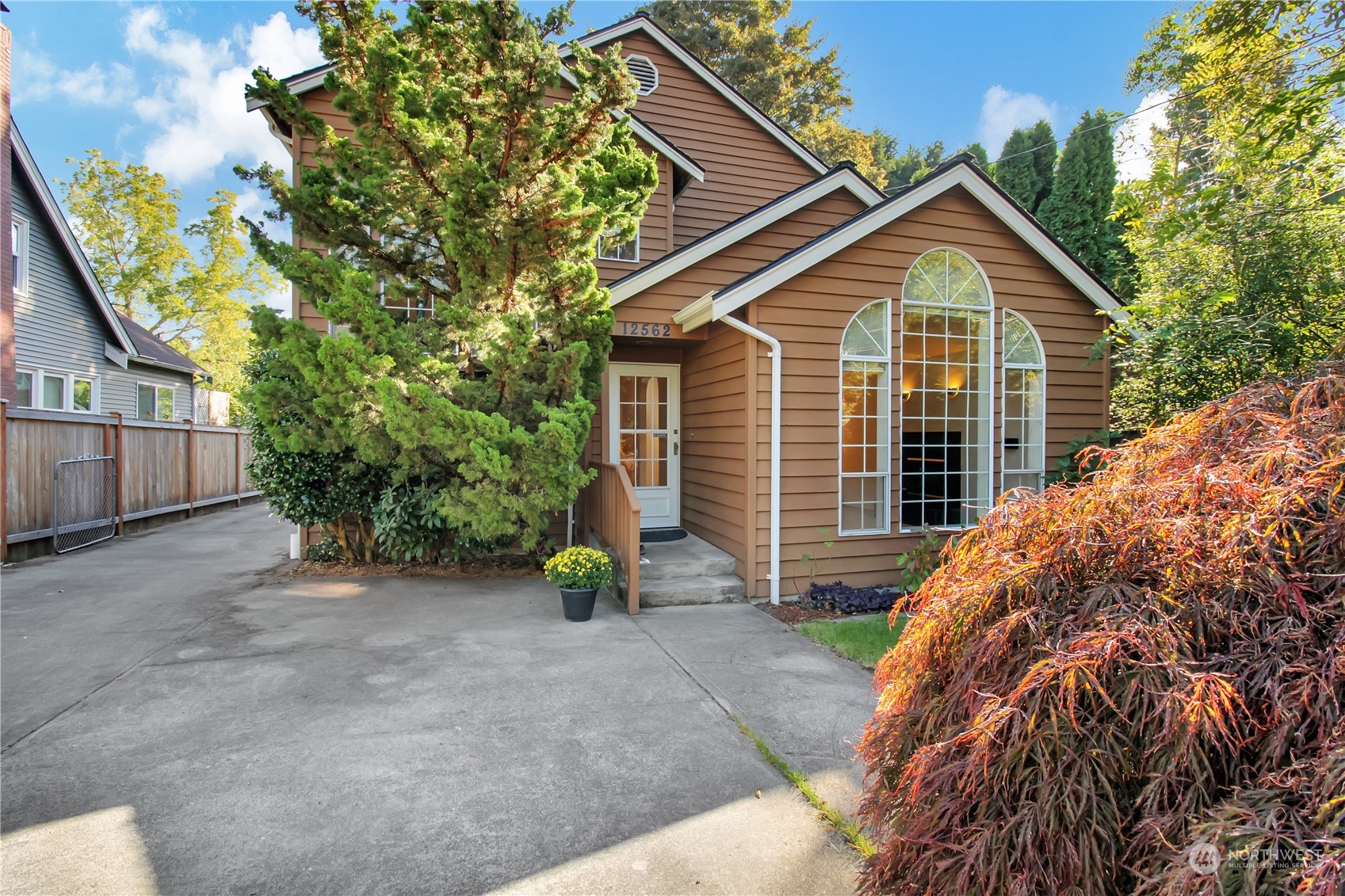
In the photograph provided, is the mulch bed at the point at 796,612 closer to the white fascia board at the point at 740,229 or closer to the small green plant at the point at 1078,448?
the small green plant at the point at 1078,448

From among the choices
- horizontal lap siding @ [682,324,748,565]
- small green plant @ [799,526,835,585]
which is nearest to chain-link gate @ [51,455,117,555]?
horizontal lap siding @ [682,324,748,565]

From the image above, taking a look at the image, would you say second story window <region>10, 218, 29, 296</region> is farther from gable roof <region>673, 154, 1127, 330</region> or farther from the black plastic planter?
the black plastic planter

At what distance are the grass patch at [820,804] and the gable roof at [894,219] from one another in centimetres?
407

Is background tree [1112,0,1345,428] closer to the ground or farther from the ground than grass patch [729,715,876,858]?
→ farther from the ground

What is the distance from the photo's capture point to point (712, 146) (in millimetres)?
11117

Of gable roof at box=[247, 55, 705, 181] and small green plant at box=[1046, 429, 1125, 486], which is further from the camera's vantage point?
gable roof at box=[247, 55, 705, 181]

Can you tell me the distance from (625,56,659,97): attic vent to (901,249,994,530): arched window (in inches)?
249

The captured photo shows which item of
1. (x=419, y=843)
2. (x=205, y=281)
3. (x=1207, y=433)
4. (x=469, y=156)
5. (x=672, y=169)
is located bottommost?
(x=419, y=843)

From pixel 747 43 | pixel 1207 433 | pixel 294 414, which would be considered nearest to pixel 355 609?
pixel 294 414

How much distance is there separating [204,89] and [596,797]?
27.5 metres

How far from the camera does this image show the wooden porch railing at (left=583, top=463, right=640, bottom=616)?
19.8 feet

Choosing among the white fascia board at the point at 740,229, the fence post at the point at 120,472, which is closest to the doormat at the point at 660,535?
the white fascia board at the point at 740,229

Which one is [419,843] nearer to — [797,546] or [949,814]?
[949,814]

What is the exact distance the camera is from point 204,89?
21.5m
